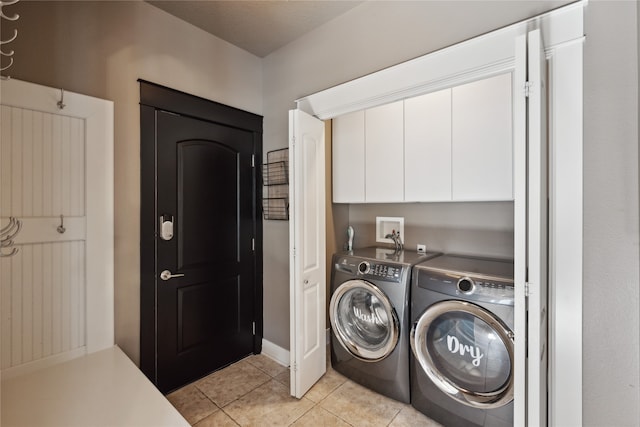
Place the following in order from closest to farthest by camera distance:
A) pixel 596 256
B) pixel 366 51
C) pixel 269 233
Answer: pixel 596 256 → pixel 366 51 → pixel 269 233

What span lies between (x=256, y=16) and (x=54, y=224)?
6.15 ft

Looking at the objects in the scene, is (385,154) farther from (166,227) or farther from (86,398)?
(86,398)

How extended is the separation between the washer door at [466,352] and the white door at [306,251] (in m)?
0.75

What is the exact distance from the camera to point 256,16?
2051mm

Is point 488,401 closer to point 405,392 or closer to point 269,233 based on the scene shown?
point 405,392

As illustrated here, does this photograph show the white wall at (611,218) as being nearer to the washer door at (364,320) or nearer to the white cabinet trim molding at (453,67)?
the white cabinet trim molding at (453,67)

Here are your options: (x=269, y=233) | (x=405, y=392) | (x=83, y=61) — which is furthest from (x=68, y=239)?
(x=405, y=392)

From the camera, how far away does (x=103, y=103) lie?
5.65 feet

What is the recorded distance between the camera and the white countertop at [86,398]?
1.14 m

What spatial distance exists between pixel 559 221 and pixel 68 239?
2.52 metres

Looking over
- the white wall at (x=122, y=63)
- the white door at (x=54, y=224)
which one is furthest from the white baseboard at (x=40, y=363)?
the white wall at (x=122, y=63)

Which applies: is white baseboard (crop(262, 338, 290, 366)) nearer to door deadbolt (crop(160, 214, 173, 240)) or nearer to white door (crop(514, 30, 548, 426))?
door deadbolt (crop(160, 214, 173, 240))

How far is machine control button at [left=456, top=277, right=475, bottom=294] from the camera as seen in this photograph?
1594 mm

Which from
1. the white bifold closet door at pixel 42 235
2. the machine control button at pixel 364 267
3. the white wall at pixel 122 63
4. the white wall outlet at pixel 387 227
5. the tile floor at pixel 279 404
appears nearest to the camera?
the white bifold closet door at pixel 42 235
